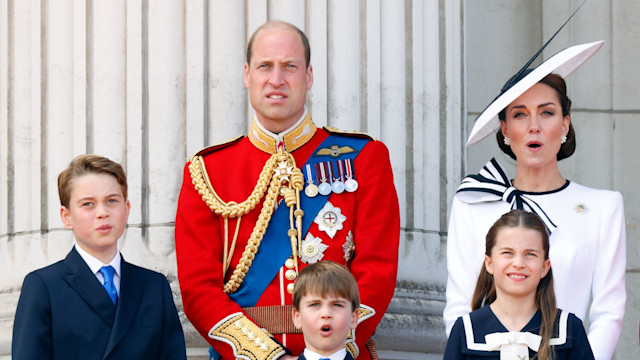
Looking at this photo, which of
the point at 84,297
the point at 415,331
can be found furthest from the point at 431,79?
the point at 84,297

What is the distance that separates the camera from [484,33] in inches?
306

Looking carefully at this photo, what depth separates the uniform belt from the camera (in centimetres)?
511

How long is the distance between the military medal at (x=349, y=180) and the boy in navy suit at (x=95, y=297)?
795 millimetres

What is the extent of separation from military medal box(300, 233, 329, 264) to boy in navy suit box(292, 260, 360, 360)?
34cm

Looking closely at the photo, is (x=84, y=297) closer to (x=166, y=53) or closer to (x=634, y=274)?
(x=166, y=53)

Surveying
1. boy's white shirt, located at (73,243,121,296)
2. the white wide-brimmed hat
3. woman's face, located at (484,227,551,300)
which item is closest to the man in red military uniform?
boy's white shirt, located at (73,243,121,296)

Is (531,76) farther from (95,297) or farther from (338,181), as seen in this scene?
(95,297)

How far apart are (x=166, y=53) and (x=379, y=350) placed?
1.64 meters

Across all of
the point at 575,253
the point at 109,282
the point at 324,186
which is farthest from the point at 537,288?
the point at 109,282

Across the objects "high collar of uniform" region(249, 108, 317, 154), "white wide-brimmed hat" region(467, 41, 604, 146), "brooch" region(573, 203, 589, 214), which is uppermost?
"white wide-brimmed hat" region(467, 41, 604, 146)

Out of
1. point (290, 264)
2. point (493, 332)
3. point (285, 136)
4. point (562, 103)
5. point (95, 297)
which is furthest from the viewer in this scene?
point (285, 136)

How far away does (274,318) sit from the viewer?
5141 millimetres

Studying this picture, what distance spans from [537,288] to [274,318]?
99 cm

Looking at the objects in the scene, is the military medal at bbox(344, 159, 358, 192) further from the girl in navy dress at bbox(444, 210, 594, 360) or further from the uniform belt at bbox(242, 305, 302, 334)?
the girl in navy dress at bbox(444, 210, 594, 360)
